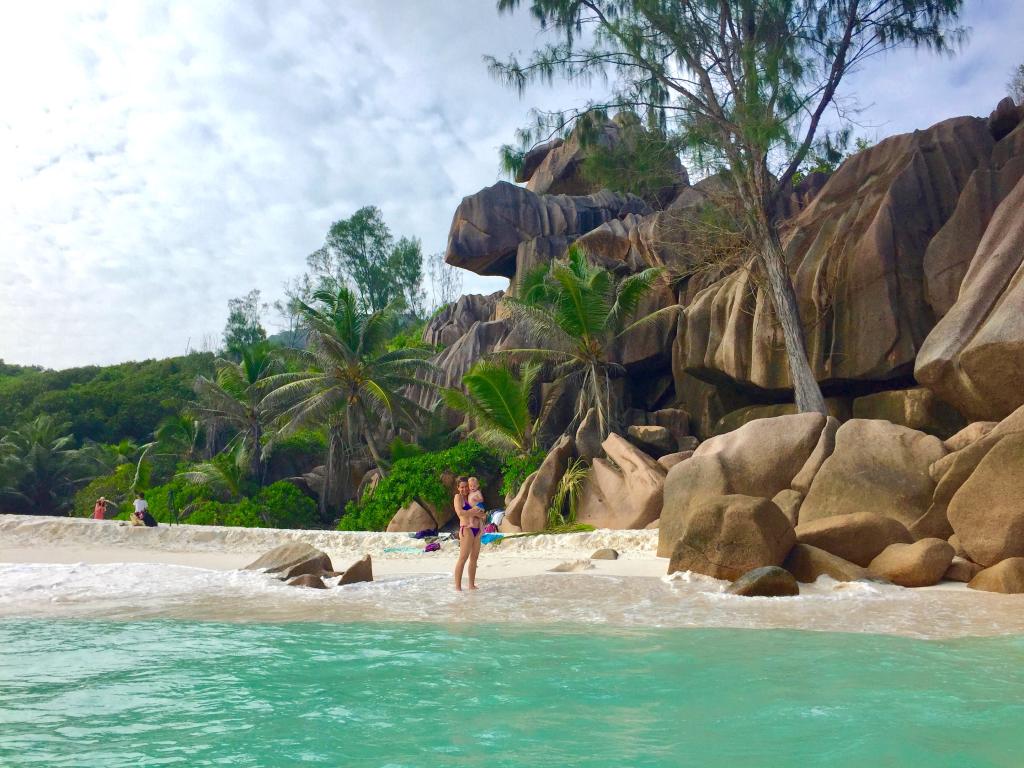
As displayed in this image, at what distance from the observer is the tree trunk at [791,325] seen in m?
15.8

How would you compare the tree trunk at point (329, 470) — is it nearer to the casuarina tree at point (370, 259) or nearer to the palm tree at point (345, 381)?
the palm tree at point (345, 381)

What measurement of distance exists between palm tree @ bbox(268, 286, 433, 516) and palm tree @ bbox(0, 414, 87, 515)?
16.3 meters

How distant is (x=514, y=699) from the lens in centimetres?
465

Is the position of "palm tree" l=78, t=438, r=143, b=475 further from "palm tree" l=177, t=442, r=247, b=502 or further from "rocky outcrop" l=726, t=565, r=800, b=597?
"rocky outcrop" l=726, t=565, r=800, b=597

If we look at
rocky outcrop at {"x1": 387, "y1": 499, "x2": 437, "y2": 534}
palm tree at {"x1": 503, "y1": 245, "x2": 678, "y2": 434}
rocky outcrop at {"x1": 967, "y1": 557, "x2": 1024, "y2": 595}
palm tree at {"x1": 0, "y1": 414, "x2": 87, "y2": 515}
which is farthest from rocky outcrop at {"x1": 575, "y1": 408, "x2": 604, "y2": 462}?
palm tree at {"x1": 0, "y1": 414, "x2": 87, "y2": 515}

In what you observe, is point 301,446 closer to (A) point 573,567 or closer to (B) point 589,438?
(B) point 589,438

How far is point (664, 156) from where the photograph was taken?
18.6 m

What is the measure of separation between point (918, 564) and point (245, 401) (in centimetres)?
2429

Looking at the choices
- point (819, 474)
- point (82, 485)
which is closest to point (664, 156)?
point (819, 474)

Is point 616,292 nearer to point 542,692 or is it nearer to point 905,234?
point 905,234

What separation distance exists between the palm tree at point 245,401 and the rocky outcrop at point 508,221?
9.00 metres

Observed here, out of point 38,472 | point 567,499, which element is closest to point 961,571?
point 567,499

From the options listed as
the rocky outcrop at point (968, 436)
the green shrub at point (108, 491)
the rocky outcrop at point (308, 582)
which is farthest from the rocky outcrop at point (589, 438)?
the green shrub at point (108, 491)

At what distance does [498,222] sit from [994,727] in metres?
29.8
